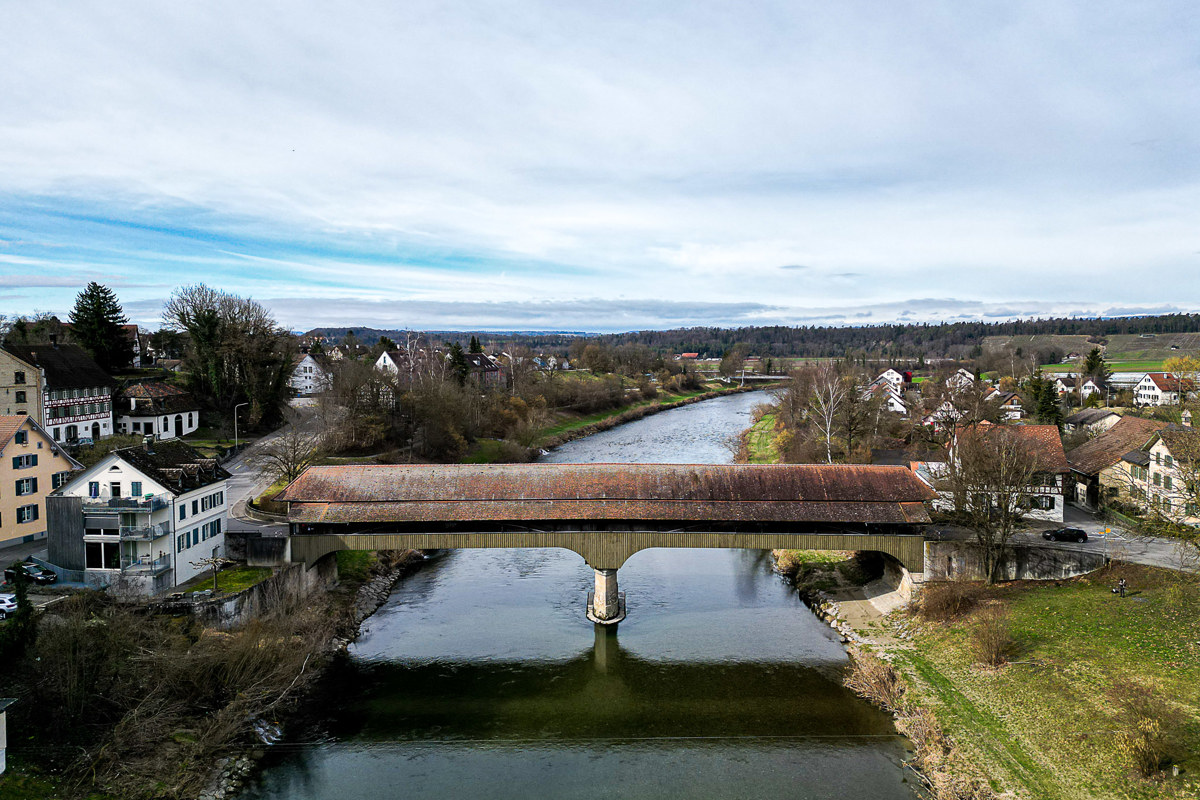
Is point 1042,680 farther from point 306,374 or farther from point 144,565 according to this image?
point 306,374

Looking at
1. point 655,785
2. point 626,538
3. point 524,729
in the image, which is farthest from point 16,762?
point 626,538

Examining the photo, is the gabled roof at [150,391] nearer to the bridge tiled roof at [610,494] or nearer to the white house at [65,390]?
the white house at [65,390]

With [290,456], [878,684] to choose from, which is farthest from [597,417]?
[878,684]

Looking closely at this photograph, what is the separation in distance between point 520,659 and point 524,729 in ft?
13.0

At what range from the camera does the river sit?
17797 millimetres

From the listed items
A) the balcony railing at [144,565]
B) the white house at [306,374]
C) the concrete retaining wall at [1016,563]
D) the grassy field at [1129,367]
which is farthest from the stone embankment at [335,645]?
the grassy field at [1129,367]

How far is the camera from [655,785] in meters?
17.6

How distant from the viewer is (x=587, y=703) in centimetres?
2156

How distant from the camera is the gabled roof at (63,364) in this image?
1672 inches

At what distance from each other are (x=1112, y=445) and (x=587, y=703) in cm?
3274

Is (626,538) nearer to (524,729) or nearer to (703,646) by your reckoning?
(703,646)

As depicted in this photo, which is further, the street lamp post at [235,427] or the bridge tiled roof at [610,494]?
the street lamp post at [235,427]

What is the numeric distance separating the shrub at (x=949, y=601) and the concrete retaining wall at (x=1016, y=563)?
109cm

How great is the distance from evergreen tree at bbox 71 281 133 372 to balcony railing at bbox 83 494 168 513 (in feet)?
123
